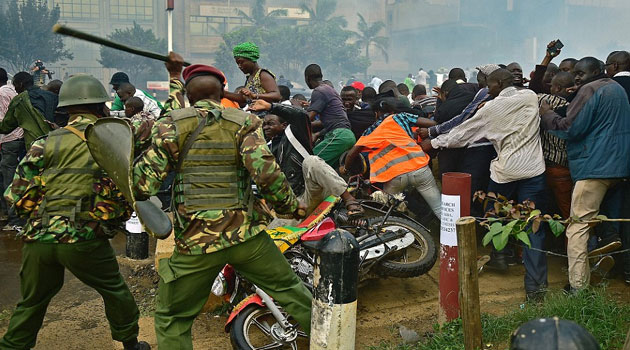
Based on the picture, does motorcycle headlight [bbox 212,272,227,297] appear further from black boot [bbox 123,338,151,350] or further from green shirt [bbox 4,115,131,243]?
green shirt [bbox 4,115,131,243]

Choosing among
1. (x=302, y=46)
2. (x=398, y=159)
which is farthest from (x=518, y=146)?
(x=302, y=46)

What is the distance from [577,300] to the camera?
4727 mm

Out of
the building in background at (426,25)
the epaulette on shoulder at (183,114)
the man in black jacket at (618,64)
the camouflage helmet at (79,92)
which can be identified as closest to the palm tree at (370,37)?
the building in background at (426,25)

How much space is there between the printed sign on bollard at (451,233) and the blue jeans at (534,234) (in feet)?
3.39

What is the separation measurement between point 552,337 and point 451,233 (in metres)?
2.72

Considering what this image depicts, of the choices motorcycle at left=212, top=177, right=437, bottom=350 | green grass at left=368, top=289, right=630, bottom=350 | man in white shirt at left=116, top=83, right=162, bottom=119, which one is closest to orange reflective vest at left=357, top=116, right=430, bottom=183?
motorcycle at left=212, top=177, right=437, bottom=350

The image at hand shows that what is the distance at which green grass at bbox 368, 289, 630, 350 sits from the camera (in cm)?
429

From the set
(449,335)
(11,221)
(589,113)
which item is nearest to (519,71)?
(589,113)

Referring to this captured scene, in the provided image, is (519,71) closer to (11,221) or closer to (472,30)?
(11,221)

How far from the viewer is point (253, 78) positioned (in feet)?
21.2

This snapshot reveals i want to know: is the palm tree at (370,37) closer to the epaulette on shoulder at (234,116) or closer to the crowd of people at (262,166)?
the crowd of people at (262,166)

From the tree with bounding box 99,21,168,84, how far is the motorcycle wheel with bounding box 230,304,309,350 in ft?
146

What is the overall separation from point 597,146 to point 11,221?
7.00 metres

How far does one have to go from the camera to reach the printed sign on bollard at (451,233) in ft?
14.5
